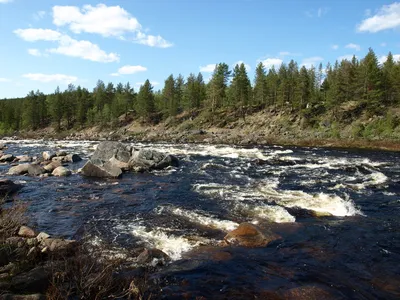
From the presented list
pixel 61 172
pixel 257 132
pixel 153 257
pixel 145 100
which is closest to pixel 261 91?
pixel 257 132

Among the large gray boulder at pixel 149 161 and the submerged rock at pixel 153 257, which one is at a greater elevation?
the large gray boulder at pixel 149 161

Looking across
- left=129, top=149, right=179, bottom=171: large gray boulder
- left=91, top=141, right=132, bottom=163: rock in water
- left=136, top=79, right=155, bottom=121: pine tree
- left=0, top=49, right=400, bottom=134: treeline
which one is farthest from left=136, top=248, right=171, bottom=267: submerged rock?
left=136, top=79, right=155, bottom=121: pine tree

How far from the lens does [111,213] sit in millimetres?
16141

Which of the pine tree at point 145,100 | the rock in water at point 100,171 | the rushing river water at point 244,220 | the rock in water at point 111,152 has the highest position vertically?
the pine tree at point 145,100

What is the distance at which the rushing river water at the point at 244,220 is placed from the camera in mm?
9336

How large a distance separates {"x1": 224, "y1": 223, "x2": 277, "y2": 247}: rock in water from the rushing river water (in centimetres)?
35

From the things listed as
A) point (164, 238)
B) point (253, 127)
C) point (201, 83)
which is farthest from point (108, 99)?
point (164, 238)

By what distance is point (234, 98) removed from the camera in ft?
286

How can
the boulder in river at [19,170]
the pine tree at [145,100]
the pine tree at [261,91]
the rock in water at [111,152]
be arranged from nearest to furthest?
the boulder in river at [19,170], the rock in water at [111,152], the pine tree at [261,91], the pine tree at [145,100]

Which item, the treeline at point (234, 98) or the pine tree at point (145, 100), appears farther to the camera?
the pine tree at point (145, 100)

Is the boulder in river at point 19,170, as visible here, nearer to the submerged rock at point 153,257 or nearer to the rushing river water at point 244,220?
the rushing river water at point 244,220

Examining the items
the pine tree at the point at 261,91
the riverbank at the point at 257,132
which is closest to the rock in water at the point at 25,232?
the riverbank at the point at 257,132

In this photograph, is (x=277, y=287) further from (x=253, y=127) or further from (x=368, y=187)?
(x=253, y=127)

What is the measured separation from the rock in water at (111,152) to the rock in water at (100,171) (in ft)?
4.39
